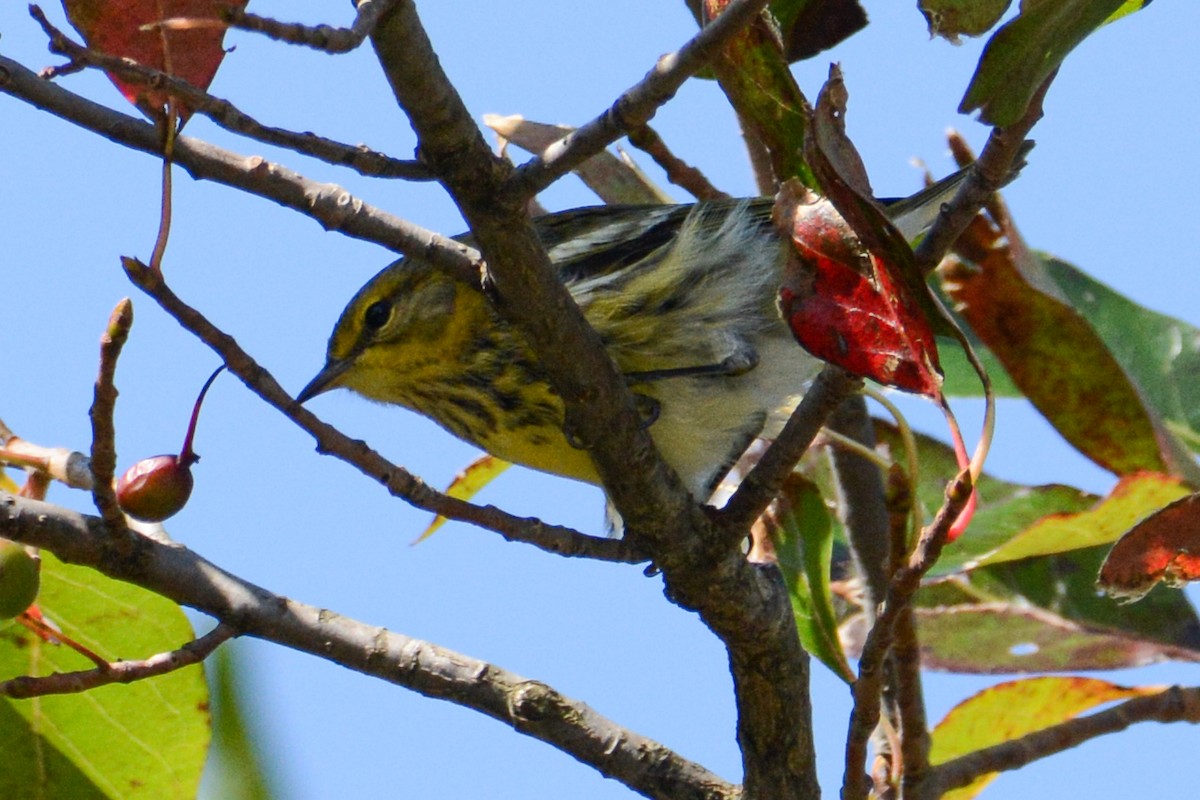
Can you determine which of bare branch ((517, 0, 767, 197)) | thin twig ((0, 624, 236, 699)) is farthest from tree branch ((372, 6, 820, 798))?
thin twig ((0, 624, 236, 699))

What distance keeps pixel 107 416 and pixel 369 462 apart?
1.37 feet

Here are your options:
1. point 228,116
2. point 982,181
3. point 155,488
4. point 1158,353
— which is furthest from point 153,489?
point 1158,353

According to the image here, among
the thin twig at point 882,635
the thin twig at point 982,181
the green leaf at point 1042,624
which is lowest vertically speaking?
the thin twig at point 882,635

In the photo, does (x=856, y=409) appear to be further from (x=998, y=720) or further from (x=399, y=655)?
(x=399, y=655)

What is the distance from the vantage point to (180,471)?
72.9 inches

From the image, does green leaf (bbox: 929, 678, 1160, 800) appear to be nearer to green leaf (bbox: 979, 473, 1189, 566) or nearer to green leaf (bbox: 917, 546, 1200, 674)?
green leaf (bbox: 917, 546, 1200, 674)

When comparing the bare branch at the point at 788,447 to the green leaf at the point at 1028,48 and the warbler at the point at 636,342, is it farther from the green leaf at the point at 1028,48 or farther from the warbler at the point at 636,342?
the warbler at the point at 636,342

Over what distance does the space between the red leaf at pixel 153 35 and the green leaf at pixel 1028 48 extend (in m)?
0.93

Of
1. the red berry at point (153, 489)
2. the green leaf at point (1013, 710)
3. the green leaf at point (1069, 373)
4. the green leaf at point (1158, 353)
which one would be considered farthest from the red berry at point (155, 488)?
the green leaf at point (1158, 353)

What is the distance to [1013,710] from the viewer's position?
2811 millimetres

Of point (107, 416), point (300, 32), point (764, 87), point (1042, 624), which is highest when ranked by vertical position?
point (1042, 624)

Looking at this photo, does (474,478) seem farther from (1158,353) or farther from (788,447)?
(1158,353)

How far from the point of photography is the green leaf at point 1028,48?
5.35 ft

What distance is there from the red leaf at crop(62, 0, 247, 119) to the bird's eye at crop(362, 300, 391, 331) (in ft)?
4.70
